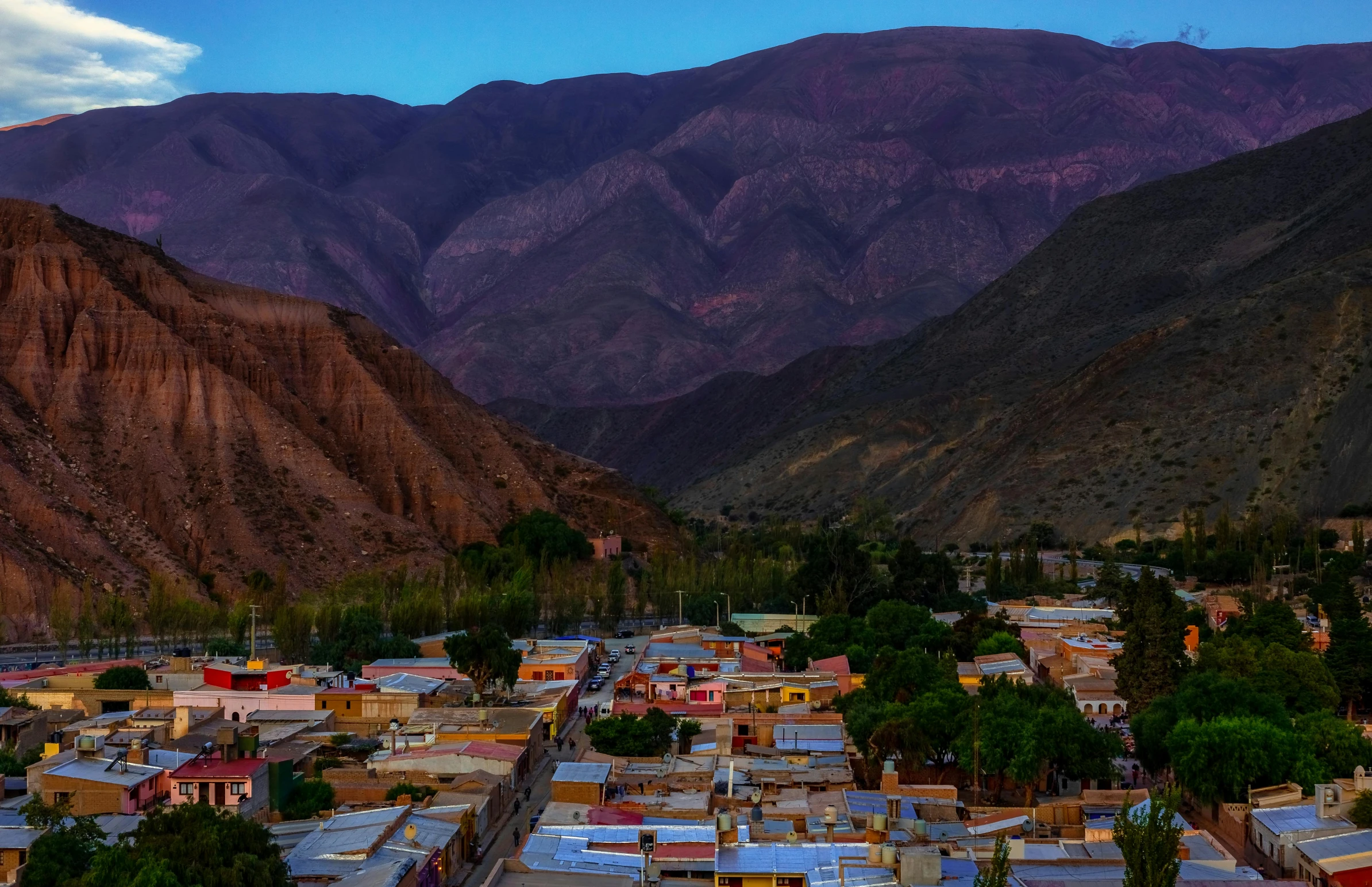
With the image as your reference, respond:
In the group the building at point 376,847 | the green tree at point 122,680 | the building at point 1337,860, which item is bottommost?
the building at point 1337,860

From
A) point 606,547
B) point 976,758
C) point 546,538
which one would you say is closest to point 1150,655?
point 976,758

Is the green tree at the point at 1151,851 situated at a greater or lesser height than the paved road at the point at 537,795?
greater

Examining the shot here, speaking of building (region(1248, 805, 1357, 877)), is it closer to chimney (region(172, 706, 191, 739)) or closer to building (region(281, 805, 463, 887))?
building (region(281, 805, 463, 887))

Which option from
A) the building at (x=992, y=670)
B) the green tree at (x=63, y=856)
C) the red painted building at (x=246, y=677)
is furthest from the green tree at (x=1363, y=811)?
the red painted building at (x=246, y=677)

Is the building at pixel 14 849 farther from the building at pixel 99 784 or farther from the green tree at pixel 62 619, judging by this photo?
the green tree at pixel 62 619

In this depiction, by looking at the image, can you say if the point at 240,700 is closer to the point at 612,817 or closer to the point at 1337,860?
the point at 612,817

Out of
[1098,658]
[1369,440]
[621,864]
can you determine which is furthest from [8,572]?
[1369,440]
